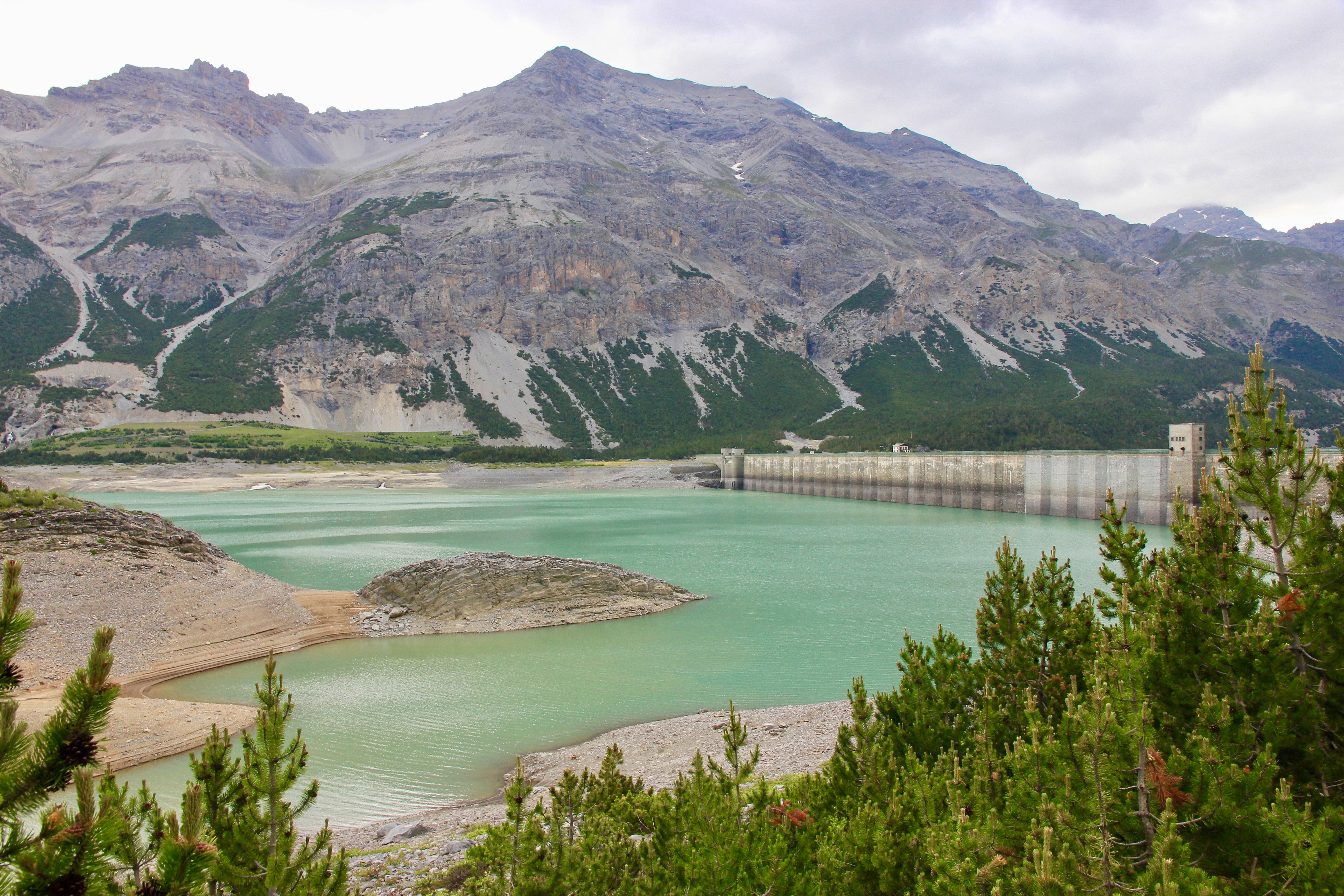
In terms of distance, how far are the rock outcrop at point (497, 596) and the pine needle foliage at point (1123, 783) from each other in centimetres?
1617

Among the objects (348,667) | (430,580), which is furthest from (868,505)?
(348,667)

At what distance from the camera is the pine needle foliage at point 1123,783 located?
4.29 m

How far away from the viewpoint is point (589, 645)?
2062 centimetres

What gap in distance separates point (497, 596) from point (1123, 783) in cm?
2065

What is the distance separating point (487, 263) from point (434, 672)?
176964 millimetres

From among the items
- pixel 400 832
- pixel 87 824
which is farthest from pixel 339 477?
pixel 87 824

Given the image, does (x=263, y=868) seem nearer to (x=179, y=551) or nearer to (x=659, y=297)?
(x=179, y=551)

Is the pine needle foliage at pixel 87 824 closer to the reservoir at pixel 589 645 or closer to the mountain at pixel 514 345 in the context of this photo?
the reservoir at pixel 589 645

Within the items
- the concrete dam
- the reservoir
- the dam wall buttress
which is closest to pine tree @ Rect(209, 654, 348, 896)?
the reservoir

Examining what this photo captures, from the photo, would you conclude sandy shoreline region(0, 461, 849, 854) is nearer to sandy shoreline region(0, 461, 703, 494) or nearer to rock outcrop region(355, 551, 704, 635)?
rock outcrop region(355, 551, 704, 635)

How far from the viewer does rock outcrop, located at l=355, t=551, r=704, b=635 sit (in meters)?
22.4

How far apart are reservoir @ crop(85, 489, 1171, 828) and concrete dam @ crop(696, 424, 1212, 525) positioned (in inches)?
99.5

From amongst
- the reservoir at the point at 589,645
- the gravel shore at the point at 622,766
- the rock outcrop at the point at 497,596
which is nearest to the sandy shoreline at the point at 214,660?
the gravel shore at the point at 622,766

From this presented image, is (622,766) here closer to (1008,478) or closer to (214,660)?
(214,660)
